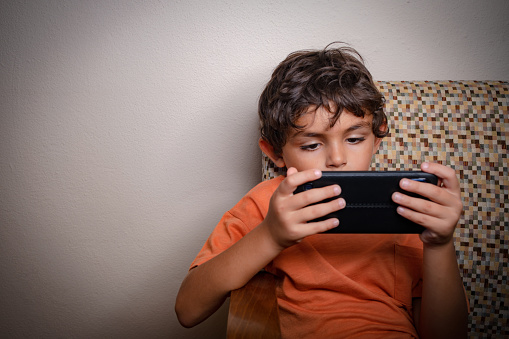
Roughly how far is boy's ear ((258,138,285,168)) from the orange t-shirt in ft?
0.52

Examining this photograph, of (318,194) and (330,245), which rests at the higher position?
(318,194)

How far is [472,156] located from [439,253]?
0.50 m

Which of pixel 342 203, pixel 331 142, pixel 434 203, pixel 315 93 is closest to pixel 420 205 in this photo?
pixel 434 203

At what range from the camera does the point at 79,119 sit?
1294 mm

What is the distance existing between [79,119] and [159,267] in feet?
2.27

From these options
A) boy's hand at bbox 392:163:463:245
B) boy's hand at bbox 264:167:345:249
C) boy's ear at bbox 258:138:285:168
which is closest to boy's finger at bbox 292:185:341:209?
boy's hand at bbox 264:167:345:249

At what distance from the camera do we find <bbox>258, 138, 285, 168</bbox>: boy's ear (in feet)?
3.34

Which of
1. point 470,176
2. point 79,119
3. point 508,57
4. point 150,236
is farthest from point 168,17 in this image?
point 508,57

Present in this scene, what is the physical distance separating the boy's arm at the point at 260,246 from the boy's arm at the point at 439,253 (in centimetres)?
15

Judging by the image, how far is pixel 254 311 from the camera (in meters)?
0.68

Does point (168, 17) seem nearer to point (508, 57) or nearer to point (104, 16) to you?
point (104, 16)

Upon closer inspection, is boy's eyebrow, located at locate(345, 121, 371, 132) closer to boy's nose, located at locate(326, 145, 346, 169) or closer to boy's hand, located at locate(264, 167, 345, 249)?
boy's nose, located at locate(326, 145, 346, 169)

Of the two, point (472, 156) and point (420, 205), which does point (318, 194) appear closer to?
point (420, 205)

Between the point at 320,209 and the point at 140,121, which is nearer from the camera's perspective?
the point at 320,209
